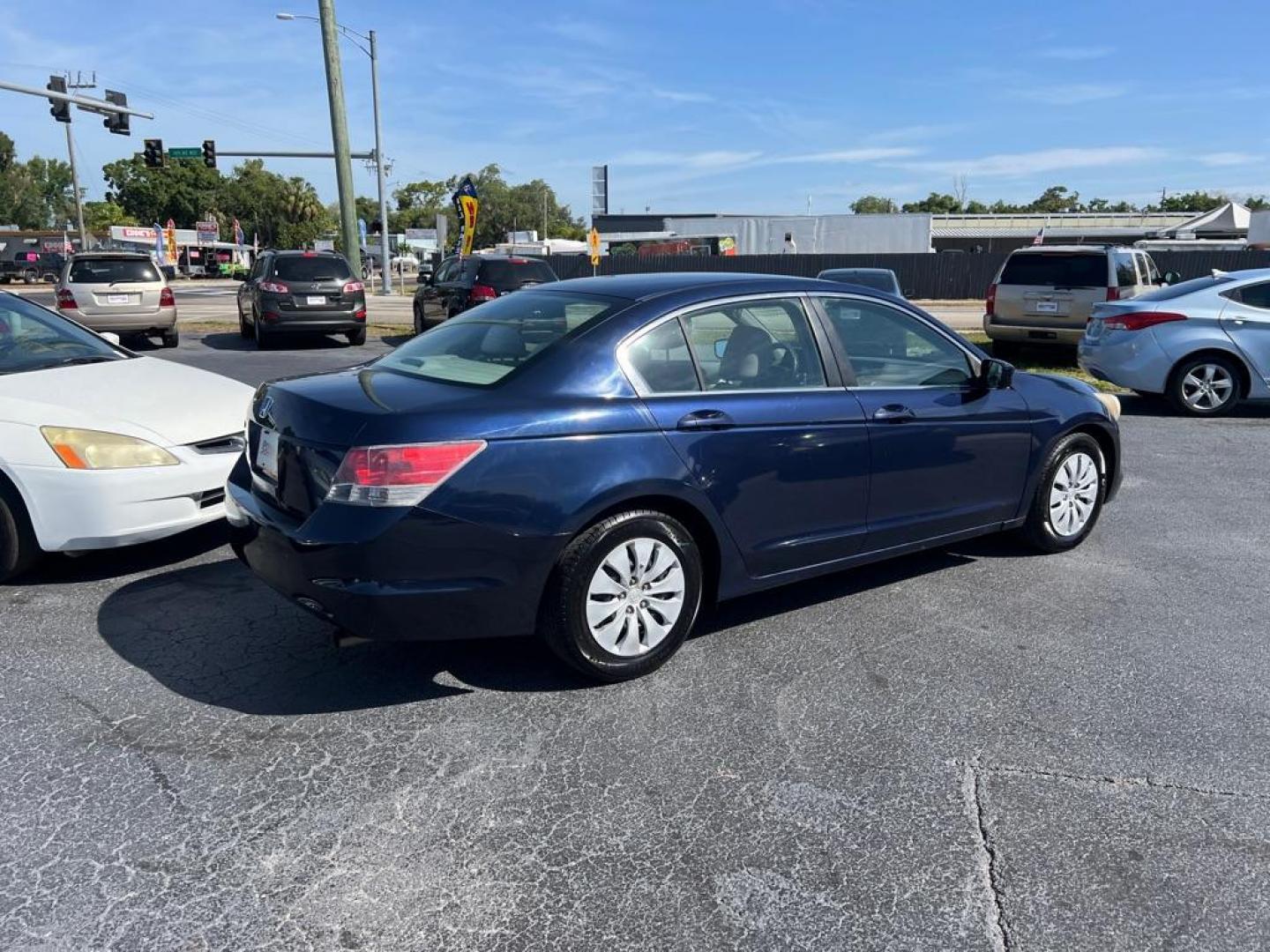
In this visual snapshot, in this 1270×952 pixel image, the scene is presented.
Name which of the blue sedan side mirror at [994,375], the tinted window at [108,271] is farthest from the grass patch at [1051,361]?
the tinted window at [108,271]

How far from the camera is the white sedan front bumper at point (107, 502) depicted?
455 cm

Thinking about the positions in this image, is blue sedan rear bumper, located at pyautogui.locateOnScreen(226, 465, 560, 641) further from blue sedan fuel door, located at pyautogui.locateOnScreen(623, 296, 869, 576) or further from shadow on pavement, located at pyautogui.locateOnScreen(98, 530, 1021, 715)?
blue sedan fuel door, located at pyautogui.locateOnScreen(623, 296, 869, 576)

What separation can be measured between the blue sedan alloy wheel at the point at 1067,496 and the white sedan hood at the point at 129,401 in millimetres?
4279

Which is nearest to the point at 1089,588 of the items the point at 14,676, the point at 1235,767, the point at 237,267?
the point at 1235,767

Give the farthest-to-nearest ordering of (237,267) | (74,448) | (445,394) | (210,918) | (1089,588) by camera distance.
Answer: (237,267)
(1089,588)
(74,448)
(445,394)
(210,918)

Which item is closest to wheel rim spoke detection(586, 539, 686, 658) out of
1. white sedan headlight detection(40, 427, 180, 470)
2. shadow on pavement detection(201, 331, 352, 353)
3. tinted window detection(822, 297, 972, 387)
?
tinted window detection(822, 297, 972, 387)

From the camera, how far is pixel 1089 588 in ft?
16.3

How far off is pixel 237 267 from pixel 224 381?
74277 mm

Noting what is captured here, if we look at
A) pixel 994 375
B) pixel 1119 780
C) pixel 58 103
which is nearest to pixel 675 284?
pixel 994 375

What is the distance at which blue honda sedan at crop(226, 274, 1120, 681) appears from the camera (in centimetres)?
340

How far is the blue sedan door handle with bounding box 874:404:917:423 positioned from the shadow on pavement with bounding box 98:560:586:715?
1775mm

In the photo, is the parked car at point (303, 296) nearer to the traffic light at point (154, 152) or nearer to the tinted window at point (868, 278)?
the tinted window at point (868, 278)

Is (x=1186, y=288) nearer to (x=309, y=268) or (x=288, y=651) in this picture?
(x=288, y=651)

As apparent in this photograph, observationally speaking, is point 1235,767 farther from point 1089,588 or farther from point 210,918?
point 210,918
